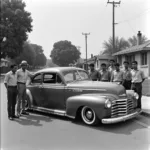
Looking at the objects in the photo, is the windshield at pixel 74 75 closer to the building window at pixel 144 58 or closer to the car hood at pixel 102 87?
the car hood at pixel 102 87

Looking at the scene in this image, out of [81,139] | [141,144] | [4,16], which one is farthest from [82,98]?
[4,16]

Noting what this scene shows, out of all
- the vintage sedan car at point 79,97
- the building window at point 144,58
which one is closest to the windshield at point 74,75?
the vintage sedan car at point 79,97

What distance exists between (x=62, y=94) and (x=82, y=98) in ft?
3.02

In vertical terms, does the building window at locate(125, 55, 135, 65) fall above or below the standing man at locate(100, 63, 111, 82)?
above

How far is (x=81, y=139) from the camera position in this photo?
4391mm

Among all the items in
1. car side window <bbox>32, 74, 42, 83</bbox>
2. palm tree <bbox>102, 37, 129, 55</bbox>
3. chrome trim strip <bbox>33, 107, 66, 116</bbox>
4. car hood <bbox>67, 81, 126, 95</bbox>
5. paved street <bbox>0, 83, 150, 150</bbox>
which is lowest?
paved street <bbox>0, 83, 150, 150</bbox>

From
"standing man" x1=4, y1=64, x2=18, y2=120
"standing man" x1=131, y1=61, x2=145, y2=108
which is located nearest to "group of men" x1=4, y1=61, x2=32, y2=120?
"standing man" x1=4, y1=64, x2=18, y2=120

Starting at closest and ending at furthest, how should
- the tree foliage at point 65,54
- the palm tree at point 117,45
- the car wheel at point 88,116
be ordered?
the car wheel at point 88,116
the palm tree at point 117,45
the tree foliage at point 65,54

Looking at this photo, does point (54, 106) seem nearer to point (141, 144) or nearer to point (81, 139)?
point (81, 139)

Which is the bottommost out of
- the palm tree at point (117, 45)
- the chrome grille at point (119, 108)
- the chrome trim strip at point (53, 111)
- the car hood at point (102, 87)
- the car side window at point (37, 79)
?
the chrome trim strip at point (53, 111)

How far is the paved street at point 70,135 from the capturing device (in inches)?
160

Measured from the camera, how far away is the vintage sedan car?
4973 millimetres

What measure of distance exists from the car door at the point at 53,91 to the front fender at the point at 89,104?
0.53 m

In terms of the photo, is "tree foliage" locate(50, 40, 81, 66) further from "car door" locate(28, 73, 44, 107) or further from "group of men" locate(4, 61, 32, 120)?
"group of men" locate(4, 61, 32, 120)
